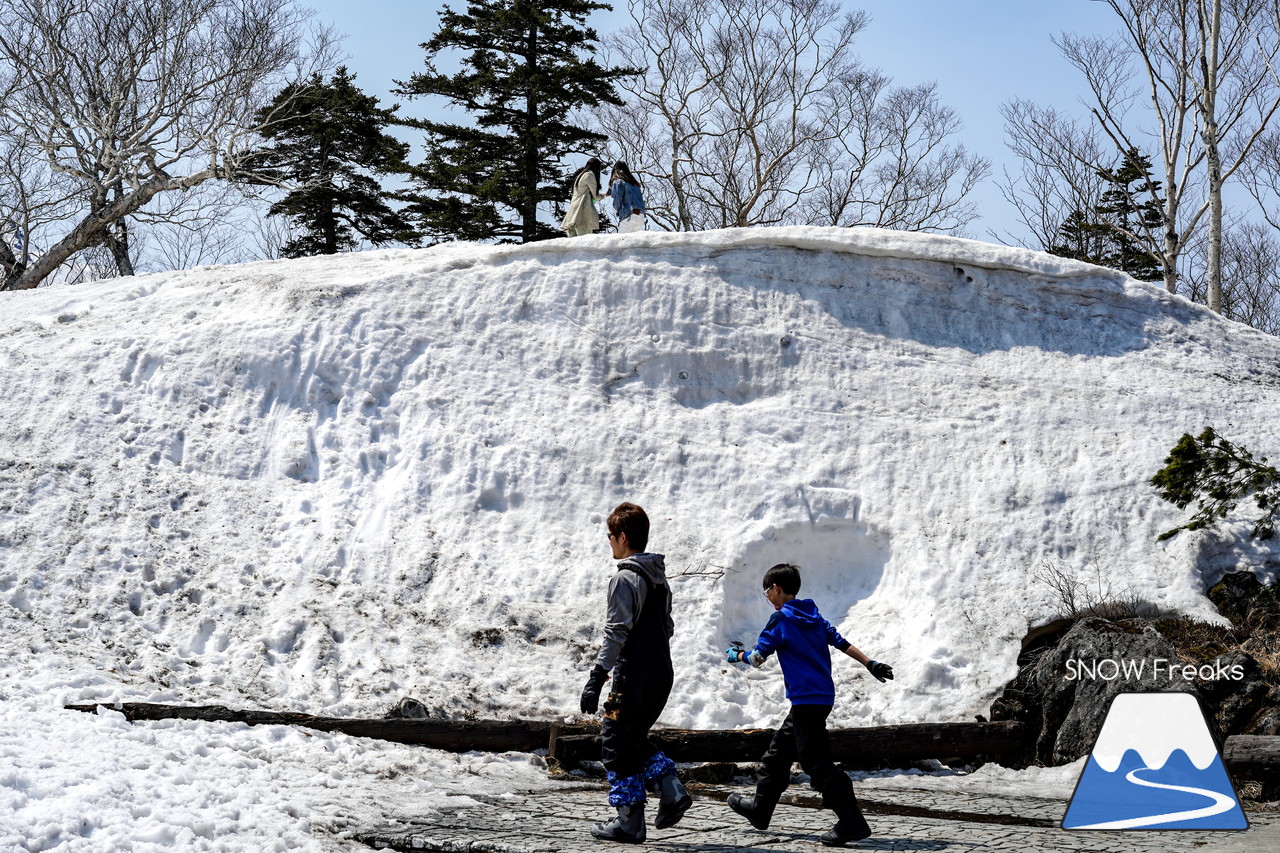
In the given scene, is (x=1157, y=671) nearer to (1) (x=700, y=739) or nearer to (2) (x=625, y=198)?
(1) (x=700, y=739)

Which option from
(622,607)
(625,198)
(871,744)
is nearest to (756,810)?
(622,607)

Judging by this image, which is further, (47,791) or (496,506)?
(496,506)

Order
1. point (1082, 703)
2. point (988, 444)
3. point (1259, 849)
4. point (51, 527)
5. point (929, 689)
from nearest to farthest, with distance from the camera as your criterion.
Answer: point (1259, 849)
point (1082, 703)
point (929, 689)
point (51, 527)
point (988, 444)

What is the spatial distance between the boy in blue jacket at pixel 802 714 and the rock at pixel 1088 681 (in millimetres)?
3036

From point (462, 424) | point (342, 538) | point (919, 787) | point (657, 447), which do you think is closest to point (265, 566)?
point (342, 538)

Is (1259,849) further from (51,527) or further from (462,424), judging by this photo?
(51,527)

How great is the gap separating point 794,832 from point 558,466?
561 centimetres

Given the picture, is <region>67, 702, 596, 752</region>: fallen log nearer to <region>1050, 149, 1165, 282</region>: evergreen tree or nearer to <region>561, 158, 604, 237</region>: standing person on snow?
<region>561, 158, 604, 237</region>: standing person on snow

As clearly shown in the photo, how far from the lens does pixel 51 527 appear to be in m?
8.93

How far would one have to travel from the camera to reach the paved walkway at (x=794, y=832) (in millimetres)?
4793

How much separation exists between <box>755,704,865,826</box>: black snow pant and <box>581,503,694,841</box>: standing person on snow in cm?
46

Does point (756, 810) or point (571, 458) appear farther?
point (571, 458)

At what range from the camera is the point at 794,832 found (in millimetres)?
5273

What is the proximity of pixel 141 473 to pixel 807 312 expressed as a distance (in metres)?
7.33
